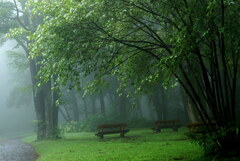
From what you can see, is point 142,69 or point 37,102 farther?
point 37,102

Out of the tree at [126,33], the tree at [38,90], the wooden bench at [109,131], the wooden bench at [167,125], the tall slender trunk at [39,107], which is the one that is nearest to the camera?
the tree at [126,33]

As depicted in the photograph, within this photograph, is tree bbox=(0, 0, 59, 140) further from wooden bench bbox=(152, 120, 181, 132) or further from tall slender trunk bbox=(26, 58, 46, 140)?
wooden bench bbox=(152, 120, 181, 132)

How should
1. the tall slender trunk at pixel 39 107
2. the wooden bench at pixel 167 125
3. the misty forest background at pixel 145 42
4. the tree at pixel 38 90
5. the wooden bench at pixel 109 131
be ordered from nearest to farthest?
1. the misty forest background at pixel 145 42
2. the wooden bench at pixel 109 131
3. the wooden bench at pixel 167 125
4. the tree at pixel 38 90
5. the tall slender trunk at pixel 39 107

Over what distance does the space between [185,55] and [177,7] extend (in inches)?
55.2

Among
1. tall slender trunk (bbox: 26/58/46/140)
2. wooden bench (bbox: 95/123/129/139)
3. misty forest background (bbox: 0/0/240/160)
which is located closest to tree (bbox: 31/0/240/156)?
misty forest background (bbox: 0/0/240/160)

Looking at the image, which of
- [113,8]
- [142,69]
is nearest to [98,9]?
[113,8]

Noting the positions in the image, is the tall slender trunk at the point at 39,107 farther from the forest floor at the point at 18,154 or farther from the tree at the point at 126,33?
the tree at the point at 126,33

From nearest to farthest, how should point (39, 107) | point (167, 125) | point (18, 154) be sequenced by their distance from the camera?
point (18, 154), point (167, 125), point (39, 107)

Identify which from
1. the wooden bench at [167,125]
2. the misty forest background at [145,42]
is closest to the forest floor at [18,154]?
the misty forest background at [145,42]

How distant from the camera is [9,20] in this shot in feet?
79.4

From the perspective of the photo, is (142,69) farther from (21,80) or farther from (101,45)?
(21,80)

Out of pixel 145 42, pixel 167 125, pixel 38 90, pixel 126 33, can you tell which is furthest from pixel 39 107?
pixel 145 42

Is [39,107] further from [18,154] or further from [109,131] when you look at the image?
[18,154]

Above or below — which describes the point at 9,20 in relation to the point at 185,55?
above
